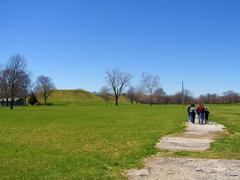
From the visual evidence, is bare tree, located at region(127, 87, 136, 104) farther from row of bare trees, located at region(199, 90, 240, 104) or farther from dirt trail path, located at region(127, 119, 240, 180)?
dirt trail path, located at region(127, 119, 240, 180)

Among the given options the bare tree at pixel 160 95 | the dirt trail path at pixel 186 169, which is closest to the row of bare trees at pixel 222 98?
the bare tree at pixel 160 95

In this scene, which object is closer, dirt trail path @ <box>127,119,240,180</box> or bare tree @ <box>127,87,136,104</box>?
dirt trail path @ <box>127,119,240,180</box>

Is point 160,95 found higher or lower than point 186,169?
higher

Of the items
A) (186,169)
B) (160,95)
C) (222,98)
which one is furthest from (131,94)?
(186,169)

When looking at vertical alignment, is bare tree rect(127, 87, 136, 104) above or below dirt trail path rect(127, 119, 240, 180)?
above

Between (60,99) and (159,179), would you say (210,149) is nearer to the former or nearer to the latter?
(159,179)

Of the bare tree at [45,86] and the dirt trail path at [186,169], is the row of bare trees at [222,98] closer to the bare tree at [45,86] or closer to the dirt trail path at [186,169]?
the bare tree at [45,86]

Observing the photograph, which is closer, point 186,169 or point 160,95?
point 186,169

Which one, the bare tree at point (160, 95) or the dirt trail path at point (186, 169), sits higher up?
the bare tree at point (160, 95)

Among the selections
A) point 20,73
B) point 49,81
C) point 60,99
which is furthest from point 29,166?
point 60,99

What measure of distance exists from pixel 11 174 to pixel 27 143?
760cm

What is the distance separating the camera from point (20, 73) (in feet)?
307

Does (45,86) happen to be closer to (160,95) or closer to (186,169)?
(160,95)

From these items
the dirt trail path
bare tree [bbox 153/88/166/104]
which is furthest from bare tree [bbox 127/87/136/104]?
the dirt trail path
